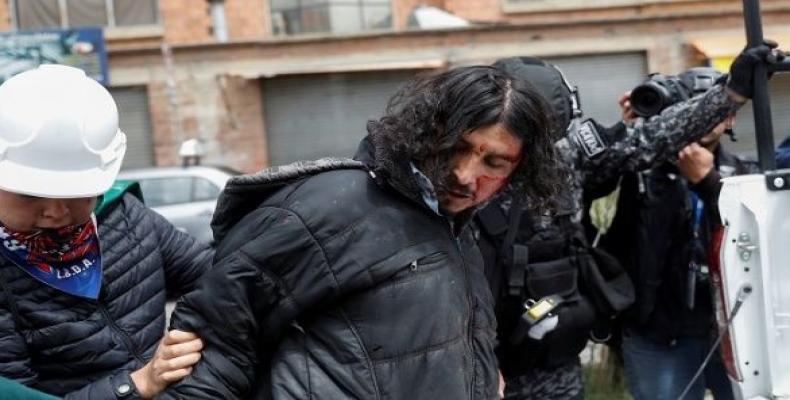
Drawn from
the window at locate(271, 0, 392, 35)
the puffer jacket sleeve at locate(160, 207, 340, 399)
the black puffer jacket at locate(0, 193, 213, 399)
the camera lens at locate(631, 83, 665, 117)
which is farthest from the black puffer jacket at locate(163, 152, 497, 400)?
the window at locate(271, 0, 392, 35)

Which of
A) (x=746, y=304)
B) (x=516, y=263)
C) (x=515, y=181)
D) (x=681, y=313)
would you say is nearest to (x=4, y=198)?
(x=515, y=181)

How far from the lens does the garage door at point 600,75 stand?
14742mm

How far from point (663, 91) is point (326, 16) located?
42.6ft

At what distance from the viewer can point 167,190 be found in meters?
9.97

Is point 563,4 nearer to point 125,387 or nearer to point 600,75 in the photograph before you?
point 600,75

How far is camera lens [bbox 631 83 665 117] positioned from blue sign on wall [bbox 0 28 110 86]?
1191 cm

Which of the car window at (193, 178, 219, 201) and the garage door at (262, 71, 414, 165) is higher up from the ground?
the garage door at (262, 71, 414, 165)

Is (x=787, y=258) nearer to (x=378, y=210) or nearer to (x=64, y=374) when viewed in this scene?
(x=378, y=210)

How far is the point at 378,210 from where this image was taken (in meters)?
1.63

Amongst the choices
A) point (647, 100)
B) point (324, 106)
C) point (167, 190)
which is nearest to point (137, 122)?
point (324, 106)

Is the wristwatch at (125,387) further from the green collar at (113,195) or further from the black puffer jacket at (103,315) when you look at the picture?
the green collar at (113,195)

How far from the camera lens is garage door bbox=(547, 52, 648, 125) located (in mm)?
14742

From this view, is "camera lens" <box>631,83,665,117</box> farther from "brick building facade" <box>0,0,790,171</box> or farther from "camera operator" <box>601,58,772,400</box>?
"brick building facade" <box>0,0,790,171</box>

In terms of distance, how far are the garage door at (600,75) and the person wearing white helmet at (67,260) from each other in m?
13.4
